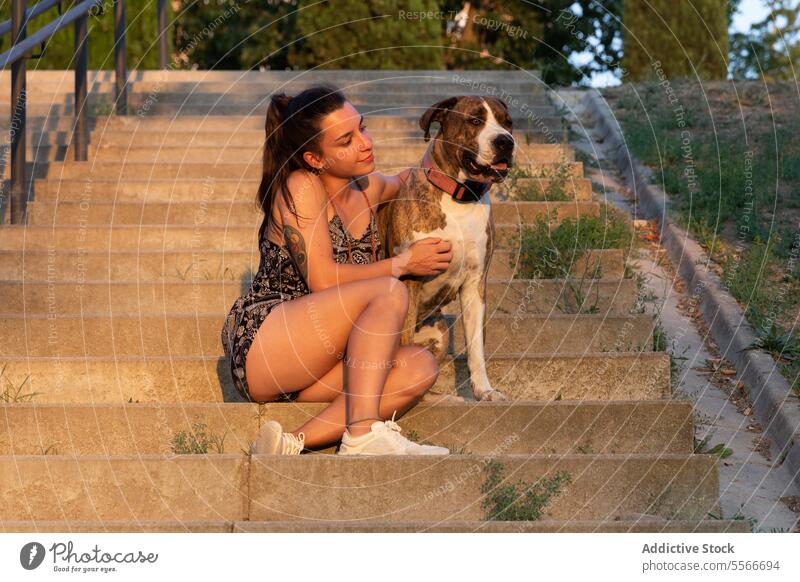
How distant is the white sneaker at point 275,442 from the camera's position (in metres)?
4.48

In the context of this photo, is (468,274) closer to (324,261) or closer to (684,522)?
(324,261)

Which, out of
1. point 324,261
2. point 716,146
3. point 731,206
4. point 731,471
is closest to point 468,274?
point 324,261

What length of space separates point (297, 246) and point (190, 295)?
177cm

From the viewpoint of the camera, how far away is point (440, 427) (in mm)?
4859

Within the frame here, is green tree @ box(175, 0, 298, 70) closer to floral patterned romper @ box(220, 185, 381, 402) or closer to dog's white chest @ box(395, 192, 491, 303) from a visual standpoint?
dog's white chest @ box(395, 192, 491, 303)

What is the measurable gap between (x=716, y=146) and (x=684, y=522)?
17.5ft

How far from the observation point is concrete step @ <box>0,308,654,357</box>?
5.75m

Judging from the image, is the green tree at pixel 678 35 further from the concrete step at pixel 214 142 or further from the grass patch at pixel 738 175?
the concrete step at pixel 214 142

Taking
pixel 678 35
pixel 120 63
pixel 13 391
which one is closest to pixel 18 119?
pixel 13 391

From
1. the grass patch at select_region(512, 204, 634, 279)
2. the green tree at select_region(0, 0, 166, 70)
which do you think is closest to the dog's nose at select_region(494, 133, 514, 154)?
the grass patch at select_region(512, 204, 634, 279)

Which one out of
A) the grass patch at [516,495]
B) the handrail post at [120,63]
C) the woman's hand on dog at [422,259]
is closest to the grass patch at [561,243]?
the woman's hand on dog at [422,259]

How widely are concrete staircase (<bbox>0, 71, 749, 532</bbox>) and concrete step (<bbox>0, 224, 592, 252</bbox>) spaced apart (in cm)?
1

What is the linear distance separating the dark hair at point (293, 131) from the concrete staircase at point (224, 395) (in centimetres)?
92

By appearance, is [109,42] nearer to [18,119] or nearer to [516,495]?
[18,119]
